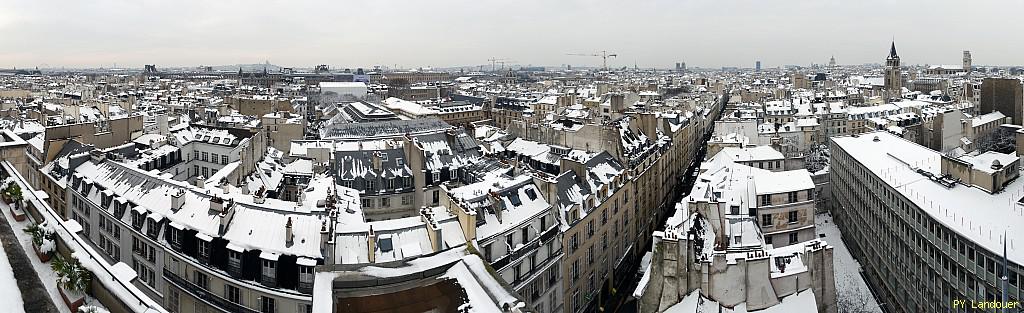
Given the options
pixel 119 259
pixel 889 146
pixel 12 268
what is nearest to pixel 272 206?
pixel 119 259

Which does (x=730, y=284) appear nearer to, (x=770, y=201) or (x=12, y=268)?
(x=770, y=201)

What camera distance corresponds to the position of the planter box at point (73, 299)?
1806 cm

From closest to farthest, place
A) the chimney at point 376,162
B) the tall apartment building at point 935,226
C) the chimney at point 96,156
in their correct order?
the tall apartment building at point 935,226, the chimney at point 96,156, the chimney at point 376,162

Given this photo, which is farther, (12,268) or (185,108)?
(185,108)

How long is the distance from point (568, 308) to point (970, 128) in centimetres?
6438

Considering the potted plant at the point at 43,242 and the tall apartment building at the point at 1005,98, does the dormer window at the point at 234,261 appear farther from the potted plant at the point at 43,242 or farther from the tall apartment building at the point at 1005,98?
the tall apartment building at the point at 1005,98

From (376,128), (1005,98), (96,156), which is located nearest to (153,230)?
(96,156)

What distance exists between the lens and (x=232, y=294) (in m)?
30.6

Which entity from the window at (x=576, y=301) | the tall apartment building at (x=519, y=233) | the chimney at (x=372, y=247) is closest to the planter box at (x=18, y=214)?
the chimney at (x=372, y=247)

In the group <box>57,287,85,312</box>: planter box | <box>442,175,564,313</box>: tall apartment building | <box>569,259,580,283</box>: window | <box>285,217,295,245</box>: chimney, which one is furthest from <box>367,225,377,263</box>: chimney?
<box>569,259,580,283</box>: window

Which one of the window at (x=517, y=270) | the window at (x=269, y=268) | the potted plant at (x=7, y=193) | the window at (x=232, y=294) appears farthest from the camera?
the window at (x=517, y=270)

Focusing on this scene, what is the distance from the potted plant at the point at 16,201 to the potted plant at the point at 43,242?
192 inches

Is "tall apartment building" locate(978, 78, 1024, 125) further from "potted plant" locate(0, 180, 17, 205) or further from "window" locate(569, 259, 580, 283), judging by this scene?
"potted plant" locate(0, 180, 17, 205)

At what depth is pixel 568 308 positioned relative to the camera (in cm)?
4069
